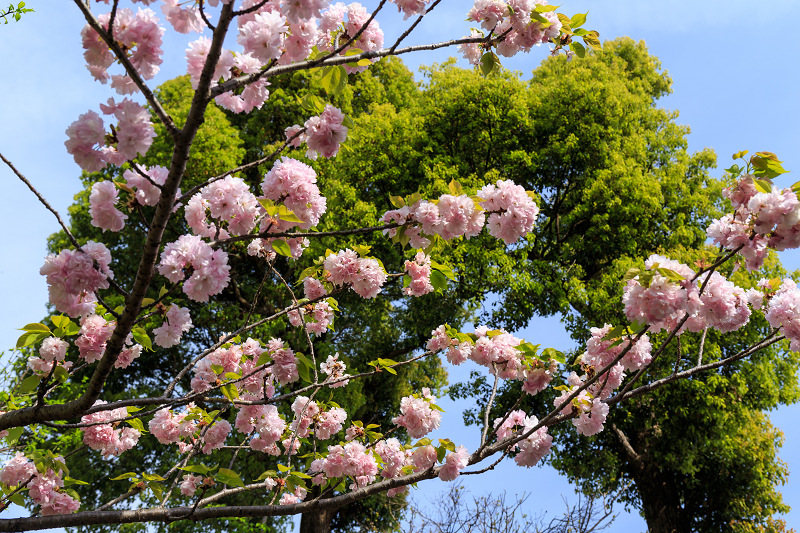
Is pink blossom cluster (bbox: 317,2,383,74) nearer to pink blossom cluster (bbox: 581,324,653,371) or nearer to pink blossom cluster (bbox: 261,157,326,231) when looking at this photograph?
pink blossom cluster (bbox: 261,157,326,231)

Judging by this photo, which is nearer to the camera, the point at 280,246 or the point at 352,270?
the point at 280,246

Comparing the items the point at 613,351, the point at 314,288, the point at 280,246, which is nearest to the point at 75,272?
the point at 280,246

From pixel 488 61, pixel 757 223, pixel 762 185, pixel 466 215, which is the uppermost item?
pixel 488 61

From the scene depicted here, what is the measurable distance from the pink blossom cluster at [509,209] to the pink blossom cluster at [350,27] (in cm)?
88

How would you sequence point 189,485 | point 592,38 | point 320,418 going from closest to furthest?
point 592,38 < point 320,418 < point 189,485

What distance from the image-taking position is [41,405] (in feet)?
8.12

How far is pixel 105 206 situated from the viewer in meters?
2.15

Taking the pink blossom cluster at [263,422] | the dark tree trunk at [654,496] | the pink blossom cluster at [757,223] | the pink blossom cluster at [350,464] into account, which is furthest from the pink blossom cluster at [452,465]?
the dark tree trunk at [654,496]

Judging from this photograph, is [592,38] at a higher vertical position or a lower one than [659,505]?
lower

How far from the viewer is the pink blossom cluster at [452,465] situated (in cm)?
323

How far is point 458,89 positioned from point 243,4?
9917mm

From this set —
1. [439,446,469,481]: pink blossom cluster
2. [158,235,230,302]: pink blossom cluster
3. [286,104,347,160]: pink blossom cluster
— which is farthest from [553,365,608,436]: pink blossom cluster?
[158,235,230,302]: pink blossom cluster

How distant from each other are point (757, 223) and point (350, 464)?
8.27ft

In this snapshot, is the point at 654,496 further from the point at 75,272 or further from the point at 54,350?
the point at 75,272
